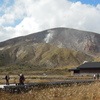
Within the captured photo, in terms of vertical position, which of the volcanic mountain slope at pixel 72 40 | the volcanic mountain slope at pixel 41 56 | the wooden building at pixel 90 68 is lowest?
the wooden building at pixel 90 68

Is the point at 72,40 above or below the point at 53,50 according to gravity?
above

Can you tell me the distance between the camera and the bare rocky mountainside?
455 feet

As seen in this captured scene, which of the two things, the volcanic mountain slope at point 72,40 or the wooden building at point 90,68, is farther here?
the volcanic mountain slope at point 72,40

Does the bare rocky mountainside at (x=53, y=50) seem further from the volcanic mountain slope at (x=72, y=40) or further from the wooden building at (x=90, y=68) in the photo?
the wooden building at (x=90, y=68)

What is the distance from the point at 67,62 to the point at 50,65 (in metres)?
12.4

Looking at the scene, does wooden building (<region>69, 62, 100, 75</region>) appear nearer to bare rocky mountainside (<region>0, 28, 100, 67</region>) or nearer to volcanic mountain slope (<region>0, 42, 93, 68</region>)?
volcanic mountain slope (<region>0, 42, 93, 68</region>)

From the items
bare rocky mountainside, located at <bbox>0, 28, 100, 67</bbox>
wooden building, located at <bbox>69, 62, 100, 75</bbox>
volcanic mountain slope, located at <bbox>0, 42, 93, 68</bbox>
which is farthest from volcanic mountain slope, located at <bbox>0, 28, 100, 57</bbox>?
wooden building, located at <bbox>69, 62, 100, 75</bbox>

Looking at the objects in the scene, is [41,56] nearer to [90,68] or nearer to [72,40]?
[72,40]

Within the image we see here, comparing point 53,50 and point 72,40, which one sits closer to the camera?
point 53,50

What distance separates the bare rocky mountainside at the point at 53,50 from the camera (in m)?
139

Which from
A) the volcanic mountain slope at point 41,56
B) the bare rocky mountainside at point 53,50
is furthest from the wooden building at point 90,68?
the bare rocky mountainside at point 53,50

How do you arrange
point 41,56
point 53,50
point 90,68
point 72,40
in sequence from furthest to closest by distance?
point 72,40 < point 53,50 < point 41,56 < point 90,68

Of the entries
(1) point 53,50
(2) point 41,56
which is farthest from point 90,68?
(1) point 53,50

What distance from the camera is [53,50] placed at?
149 meters
